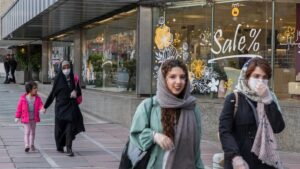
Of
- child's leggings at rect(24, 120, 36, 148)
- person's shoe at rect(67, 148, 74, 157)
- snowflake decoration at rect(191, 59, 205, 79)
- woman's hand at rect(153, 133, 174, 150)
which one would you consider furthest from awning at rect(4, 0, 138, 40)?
woman's hand at rect(153, 133, 174, 150)

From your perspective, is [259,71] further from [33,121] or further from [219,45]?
[219,45]

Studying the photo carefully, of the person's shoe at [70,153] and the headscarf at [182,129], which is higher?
the headscarf at [182,129]

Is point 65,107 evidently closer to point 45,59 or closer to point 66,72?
point 66,72

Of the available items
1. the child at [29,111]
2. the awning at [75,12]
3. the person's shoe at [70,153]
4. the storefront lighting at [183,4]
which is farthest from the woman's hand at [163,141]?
the awning at [75,12]

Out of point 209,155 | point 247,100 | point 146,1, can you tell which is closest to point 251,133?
point 247,100

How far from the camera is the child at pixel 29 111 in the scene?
10.0m

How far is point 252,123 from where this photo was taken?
13.8ft

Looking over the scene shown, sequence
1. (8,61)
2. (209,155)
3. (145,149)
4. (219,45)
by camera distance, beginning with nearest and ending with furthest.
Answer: (145,149) → (209,155) → (219,45) → (8,61)

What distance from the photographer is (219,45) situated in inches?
473

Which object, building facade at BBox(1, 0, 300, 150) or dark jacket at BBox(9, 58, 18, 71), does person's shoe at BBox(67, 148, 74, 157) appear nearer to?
building facade at BBox(1, 0, 300, 150)

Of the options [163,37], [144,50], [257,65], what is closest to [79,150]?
[144,50]

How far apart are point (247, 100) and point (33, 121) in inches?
257

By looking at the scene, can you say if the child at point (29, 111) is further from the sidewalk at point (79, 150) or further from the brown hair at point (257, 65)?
the brown hair at point (257, 65)

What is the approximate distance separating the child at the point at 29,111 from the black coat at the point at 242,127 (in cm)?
625
